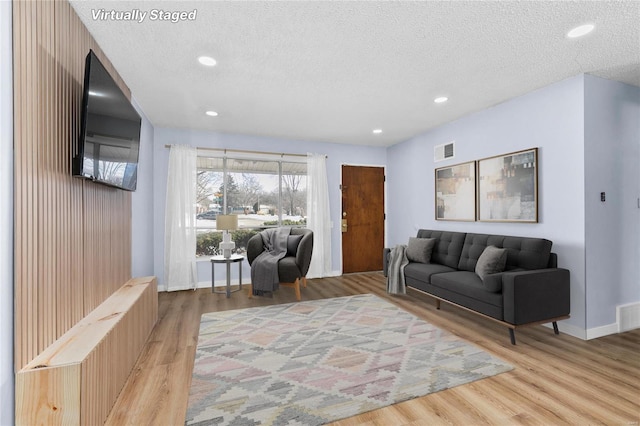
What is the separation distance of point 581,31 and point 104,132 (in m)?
3.58

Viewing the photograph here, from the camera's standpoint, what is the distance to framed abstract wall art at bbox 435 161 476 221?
4.04 m

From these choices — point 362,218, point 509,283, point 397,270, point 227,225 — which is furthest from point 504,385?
point 362,218

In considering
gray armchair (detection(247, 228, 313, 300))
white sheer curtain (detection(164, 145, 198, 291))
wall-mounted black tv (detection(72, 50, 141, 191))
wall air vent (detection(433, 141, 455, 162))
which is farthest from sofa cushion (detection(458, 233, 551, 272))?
white sheer curtain (detection(164, 145, 198, 291))

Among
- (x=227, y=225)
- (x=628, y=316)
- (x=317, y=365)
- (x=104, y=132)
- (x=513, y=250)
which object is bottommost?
(x=317, y=365)

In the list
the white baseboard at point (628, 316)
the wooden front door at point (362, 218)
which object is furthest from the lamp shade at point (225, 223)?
the white baseboard at point (628, 316)

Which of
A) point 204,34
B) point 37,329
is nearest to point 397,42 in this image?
point 204,34

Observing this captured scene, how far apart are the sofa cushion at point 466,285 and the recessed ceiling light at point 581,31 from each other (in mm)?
2215

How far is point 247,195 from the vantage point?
16.9ft

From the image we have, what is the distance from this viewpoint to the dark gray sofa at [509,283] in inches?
104

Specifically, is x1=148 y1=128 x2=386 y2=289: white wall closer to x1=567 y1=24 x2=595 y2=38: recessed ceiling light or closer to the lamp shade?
the lamp shade

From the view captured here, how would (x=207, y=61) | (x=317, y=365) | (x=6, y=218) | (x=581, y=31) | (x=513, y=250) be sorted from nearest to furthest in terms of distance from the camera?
(x=6, y=218) < (x=581, y=31) < (x=317, y=365) < (x=207, y=61) < (x=513, y=250)

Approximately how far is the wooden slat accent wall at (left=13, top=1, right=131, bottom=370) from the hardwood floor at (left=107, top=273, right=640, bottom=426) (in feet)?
2.33

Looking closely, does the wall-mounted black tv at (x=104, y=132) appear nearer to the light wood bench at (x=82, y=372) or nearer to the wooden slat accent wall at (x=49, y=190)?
the wooden slat accent wall at (x=49, y=190)

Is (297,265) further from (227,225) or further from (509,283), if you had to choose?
(509,283)
